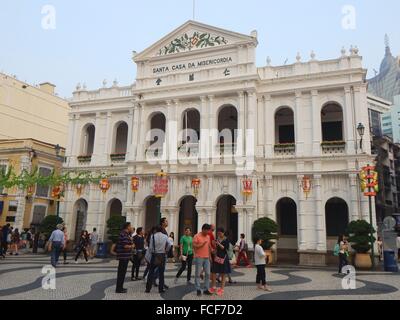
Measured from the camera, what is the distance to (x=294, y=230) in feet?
73.3

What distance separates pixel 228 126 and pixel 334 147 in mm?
8271

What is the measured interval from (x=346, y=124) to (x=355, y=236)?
6.93 meters

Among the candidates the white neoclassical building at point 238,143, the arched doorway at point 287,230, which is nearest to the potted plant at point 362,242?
the white neoclassical building at point 238,143

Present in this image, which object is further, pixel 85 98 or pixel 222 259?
pixel 85 98

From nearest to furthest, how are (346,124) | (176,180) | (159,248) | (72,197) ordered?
(159,248)
(346,124)
(176,180)
(72,197)

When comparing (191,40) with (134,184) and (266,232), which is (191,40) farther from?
(266,232)

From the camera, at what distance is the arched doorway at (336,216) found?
21.5 m

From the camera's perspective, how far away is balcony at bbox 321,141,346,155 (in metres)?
21.2

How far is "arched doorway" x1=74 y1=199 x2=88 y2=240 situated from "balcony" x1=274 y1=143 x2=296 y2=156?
1552cm

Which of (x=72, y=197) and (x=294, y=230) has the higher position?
(x=72, y=197)

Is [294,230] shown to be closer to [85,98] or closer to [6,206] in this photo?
[85,98]

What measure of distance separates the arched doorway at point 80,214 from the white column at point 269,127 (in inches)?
590

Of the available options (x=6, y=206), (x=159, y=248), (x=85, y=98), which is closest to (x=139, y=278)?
(x=159, y=248)

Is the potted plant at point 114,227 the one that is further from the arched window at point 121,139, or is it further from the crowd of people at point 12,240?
the arched window at point 121,139
